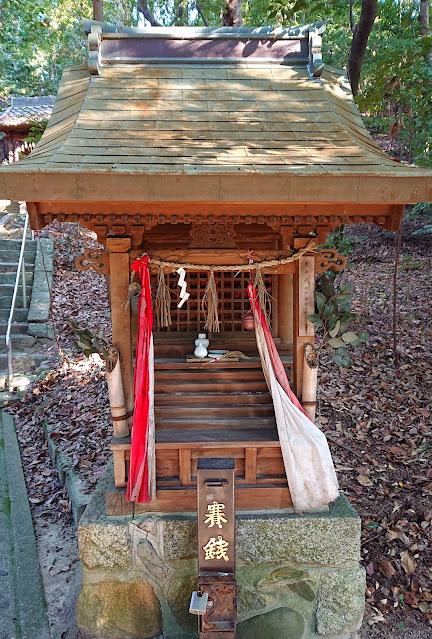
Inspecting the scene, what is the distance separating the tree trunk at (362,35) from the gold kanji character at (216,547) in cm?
677

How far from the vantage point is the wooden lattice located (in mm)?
5336

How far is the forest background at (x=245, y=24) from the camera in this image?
8945mm

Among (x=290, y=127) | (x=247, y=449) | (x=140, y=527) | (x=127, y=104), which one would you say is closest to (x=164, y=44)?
(x=127, y=104)

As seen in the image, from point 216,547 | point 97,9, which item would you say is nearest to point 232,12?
point 97,9

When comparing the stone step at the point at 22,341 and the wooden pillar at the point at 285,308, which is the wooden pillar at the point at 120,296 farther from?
the stone step at the point at 22,341

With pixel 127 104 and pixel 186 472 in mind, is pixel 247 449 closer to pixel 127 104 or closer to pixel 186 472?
pixel 186 472

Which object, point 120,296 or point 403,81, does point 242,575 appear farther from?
point 403,81

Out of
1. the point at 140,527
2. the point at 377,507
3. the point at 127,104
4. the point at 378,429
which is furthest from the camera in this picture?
the point at 378,429

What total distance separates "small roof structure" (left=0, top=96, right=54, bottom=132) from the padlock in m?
16.5

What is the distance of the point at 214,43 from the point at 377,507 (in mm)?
5251

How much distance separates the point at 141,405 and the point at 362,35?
20.8 feet

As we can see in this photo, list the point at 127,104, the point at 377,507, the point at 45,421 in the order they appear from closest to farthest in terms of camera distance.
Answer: the point at 127,104
the point at 377,507
the point at 45,421

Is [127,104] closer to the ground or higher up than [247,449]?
higher up

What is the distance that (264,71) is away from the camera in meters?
4.84
